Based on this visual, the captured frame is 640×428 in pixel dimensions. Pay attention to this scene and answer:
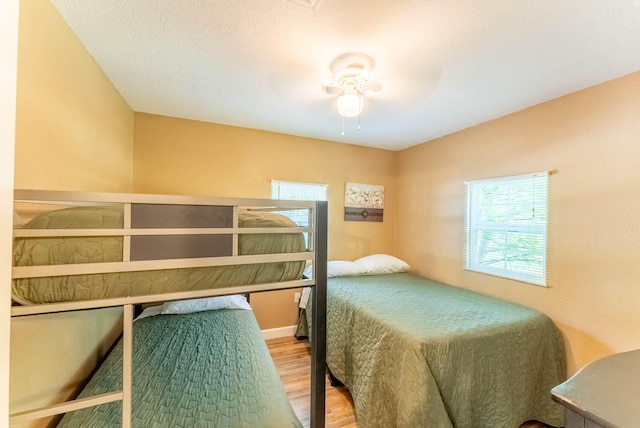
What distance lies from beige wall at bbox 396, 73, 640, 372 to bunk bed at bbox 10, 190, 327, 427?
207 cm

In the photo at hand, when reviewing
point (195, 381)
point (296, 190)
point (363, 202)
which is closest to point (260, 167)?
point (296, 190)

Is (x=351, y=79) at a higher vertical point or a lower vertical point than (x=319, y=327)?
higher

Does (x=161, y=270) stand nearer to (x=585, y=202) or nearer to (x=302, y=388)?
(x=302, y=388)

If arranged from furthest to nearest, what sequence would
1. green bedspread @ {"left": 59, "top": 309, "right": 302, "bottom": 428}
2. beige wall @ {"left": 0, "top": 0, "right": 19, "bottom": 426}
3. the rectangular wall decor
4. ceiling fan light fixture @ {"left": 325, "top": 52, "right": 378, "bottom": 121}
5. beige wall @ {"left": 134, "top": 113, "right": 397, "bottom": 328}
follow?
the rectangular wall decor, beige wall @ {"left": 134, "top": 113, "right": 397, "bottom": 328}, ceiling fan light fixture @ {"left": 325, "top": 52, "right": 378, "bottom": 121}, green bedspread @ {"left": 59, "top": 309, "right": 302, "bottom": 428}, beige wall @ {"left": 0, "top": 0, "right": 19, "bottom": 426}

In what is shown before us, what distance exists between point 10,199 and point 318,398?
1316 millimetres

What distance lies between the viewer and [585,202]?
193 centimetres

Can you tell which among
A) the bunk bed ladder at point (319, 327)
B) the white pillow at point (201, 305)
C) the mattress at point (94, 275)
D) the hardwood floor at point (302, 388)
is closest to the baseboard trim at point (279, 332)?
the hardwood floor at point (302, 388)

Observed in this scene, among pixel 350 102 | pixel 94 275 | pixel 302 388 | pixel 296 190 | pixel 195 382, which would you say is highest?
pixel 350 102

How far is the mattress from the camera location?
82 cm

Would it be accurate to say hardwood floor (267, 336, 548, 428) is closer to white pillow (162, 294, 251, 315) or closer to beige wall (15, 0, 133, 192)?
white pillow (162, 294, 251, 315)

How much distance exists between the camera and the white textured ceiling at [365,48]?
49.0 inches

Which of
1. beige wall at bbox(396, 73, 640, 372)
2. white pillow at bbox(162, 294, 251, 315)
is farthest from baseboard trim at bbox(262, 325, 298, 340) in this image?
beige wall at bbox(396, 73, 640, 372)

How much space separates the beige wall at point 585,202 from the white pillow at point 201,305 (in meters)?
2.47

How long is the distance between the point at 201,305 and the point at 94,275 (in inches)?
67.3
